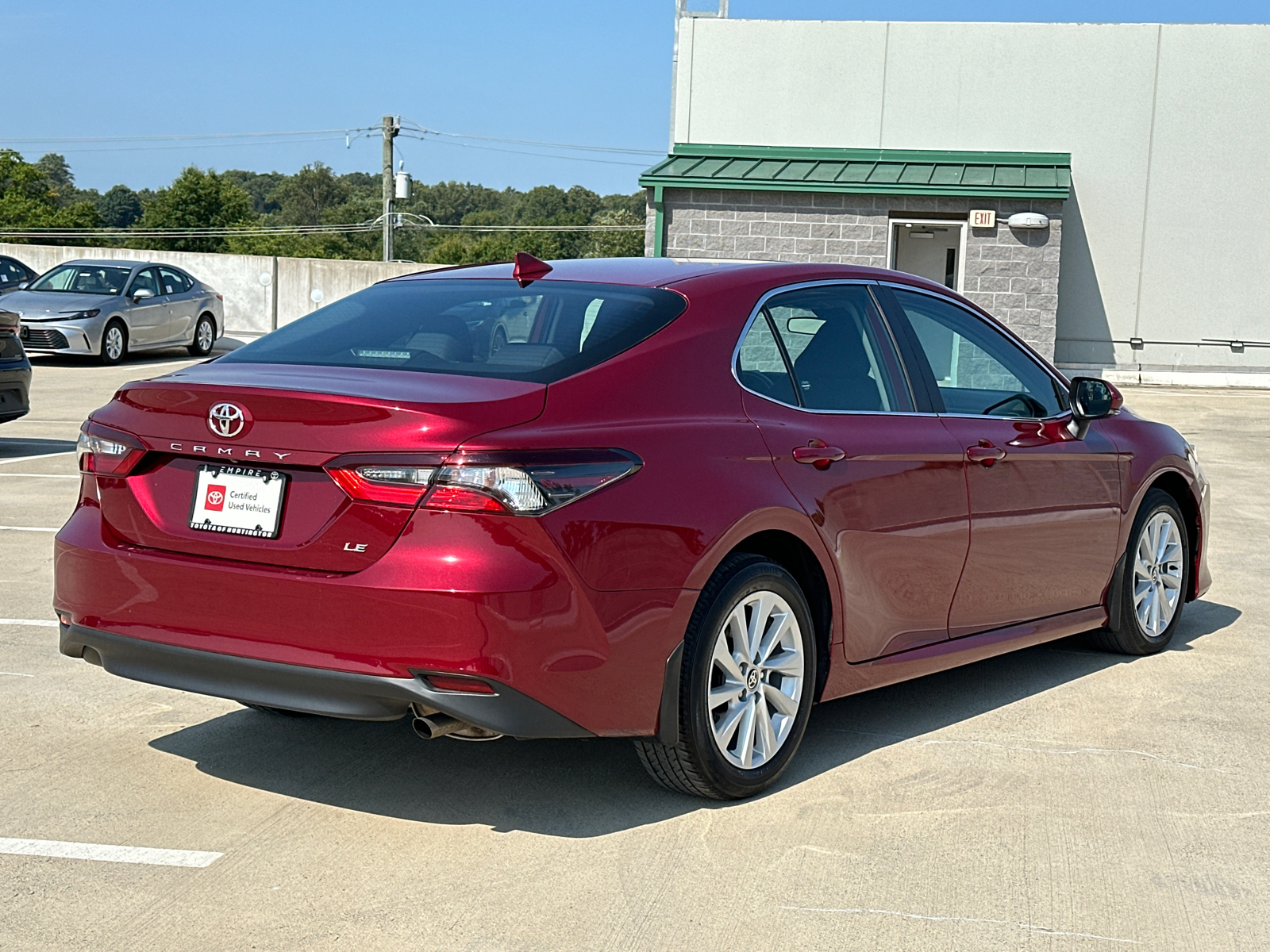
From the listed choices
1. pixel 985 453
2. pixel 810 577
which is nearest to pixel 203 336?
pixel 985 453

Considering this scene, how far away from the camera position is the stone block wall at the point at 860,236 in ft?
68.9

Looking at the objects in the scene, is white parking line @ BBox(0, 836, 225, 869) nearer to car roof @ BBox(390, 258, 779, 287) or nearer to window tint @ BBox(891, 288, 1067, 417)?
car roof @ BBox(390, 258, 779, 287)

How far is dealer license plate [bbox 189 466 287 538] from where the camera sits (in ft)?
12.6

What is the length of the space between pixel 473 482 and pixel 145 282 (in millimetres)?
21306

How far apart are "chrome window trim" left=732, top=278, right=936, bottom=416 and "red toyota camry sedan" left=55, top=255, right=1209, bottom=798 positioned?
10 mm

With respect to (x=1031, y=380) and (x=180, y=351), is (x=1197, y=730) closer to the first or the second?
(x=1031, y=380)

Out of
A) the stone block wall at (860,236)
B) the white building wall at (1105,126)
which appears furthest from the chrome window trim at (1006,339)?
the white building wall at (1105,126)

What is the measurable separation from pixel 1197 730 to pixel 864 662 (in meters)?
1.36

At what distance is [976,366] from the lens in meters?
5.63

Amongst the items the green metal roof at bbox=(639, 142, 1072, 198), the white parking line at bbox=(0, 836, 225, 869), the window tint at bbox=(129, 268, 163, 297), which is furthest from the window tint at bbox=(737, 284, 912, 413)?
the window tint at bbox=(129, 268, 163, 297)

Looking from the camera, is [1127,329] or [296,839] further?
[1127,329]

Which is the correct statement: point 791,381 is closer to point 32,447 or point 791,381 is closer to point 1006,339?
point 1006,339

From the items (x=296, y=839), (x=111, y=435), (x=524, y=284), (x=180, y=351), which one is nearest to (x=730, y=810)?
(x=296, y=839)

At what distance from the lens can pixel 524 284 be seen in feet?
15.6
